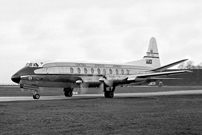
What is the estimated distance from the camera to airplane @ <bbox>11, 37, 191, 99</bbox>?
2884 centimetres

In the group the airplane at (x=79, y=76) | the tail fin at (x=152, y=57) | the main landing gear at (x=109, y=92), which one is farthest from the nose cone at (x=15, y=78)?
the tail fin at (x=152, y=57)

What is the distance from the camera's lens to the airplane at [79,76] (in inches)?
1136

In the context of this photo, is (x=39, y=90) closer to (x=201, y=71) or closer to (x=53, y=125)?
(x=53, y=125)

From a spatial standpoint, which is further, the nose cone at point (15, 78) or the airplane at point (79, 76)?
the airplane at point (79, 76)

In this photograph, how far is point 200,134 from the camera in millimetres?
10266

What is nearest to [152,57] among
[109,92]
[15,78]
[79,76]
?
[109,92]

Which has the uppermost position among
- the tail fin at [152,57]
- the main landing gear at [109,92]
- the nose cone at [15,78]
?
the tail fin at [152,57]

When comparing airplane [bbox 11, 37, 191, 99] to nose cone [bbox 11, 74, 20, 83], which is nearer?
nose cone [bbox 11, 74, 20, 83]

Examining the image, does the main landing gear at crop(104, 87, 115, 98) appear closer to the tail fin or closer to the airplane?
the airplane

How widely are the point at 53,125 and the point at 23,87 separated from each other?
16628 mm

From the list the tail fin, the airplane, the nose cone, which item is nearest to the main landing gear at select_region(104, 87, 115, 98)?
the airplane

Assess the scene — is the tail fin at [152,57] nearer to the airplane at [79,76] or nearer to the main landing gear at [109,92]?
the airplane at [79,76]

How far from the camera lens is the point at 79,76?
1265 inches

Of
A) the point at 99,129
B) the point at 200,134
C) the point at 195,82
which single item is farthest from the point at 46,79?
the point at 195,82
